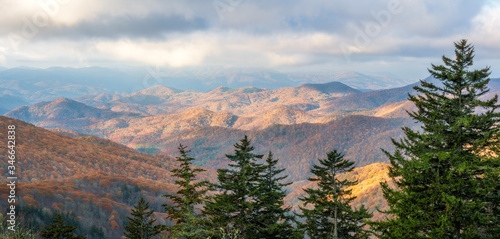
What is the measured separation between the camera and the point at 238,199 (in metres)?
22.9

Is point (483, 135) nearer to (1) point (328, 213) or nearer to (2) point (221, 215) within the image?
(1) point (328, 213)

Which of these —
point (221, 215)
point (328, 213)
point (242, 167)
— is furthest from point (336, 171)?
point (221, 215)

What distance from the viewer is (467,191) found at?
49.1 feet

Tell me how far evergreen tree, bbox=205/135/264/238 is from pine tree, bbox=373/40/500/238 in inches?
368

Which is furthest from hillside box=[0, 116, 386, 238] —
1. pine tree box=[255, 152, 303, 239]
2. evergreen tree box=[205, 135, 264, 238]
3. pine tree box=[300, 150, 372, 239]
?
pine tree box=[255, 152, 303, 239]

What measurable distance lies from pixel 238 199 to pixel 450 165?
560 inches

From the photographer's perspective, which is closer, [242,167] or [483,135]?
[483,135]

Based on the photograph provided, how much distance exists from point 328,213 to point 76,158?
192059 mm

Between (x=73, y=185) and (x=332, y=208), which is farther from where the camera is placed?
(x=73, y=185)

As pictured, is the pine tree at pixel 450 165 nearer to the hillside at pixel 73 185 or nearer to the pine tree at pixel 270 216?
the pine tree at pixel 270 216

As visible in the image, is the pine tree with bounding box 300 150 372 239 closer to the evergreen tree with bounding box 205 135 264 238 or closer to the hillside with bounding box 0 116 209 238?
the evergreen tree with bounding box 205 135 264 238

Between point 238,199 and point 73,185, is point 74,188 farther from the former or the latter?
point 238,199

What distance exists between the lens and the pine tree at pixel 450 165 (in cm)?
1416

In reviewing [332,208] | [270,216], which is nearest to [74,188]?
[270,216]
